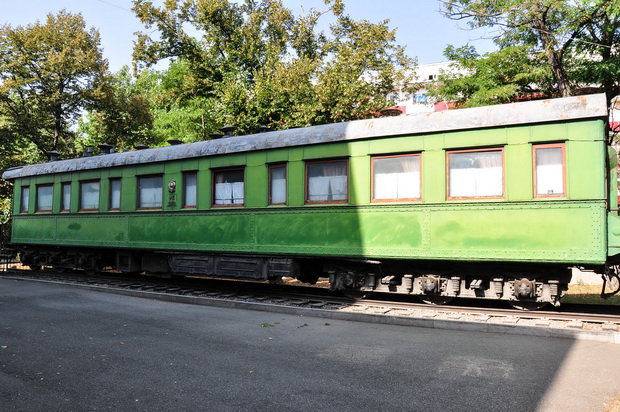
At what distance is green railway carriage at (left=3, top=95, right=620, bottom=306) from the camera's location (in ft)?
23.9

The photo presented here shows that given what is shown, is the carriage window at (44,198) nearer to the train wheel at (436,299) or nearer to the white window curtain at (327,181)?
the white window curtain at (327,181)

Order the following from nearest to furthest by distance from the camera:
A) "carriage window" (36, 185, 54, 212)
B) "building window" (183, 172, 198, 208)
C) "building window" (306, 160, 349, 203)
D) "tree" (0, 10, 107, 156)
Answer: "building window" (306, 160, 349, 203) < "building window" (183, 172, 198, 208) < "carriage window" (36, 185, 54, 212) < "tree" (0, 10, 107, 156)

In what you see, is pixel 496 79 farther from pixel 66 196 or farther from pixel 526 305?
pixel 66 196

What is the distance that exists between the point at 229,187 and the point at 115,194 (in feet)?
13.8

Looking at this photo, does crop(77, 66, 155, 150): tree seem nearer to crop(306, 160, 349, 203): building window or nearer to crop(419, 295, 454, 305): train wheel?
crop(306, 160, 349, 203): building window

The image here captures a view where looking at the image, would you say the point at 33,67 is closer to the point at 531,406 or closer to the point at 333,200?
the point at 333,200

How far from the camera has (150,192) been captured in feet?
39.8

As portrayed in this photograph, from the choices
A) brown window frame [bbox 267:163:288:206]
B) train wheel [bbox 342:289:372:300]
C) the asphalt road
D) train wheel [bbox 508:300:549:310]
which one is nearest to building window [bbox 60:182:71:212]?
the asphalt road

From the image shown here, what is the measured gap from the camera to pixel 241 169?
10477 mm

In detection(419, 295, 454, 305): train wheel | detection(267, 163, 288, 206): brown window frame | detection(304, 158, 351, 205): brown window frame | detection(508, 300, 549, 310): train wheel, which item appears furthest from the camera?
detection(267, 163, 288, 206): brown window frame

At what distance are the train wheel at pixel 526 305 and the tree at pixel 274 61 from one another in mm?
9704

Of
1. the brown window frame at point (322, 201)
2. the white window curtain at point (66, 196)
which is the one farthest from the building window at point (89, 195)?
the brown window frame at point (322, 201)

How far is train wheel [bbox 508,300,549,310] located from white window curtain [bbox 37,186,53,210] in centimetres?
1352

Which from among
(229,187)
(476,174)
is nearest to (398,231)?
(476,174)
